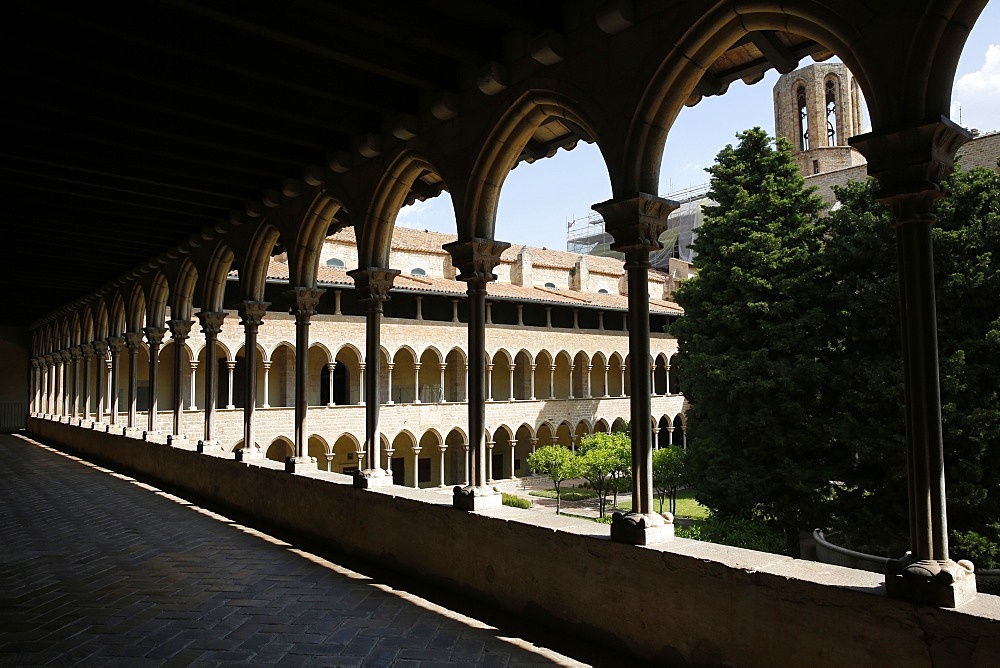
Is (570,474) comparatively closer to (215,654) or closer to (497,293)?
(497,293)

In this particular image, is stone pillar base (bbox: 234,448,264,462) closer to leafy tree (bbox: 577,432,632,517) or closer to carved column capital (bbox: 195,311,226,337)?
carved column capital (bbox: 195,311,226,337)

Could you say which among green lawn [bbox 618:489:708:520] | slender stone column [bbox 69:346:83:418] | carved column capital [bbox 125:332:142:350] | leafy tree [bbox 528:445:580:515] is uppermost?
carved column capital [bbox 125:332:142:350]

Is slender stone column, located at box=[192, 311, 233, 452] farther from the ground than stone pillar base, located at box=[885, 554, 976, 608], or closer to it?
farther from the ground

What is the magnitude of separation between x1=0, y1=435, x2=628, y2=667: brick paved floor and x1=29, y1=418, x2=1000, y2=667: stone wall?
10.8 inches

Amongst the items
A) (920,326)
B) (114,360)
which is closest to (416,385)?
(114,360)

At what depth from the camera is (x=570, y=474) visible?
24281mm

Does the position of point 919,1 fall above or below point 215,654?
above

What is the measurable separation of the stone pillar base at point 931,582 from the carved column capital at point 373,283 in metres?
4.93

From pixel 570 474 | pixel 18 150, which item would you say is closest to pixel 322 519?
pixel 18 150

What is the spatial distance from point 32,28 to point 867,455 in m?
12.6

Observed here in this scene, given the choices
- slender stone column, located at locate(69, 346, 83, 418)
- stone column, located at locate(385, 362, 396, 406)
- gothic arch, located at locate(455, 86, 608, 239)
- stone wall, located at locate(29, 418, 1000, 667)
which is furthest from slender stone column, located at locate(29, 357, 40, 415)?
gothic arch, located at locate(455, 86, 608, 239)

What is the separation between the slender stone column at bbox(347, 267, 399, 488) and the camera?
21.9ft

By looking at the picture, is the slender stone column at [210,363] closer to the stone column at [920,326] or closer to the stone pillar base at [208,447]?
the stone pillar base at [208,447]

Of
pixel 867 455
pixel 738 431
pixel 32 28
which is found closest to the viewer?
pixel 32 28
